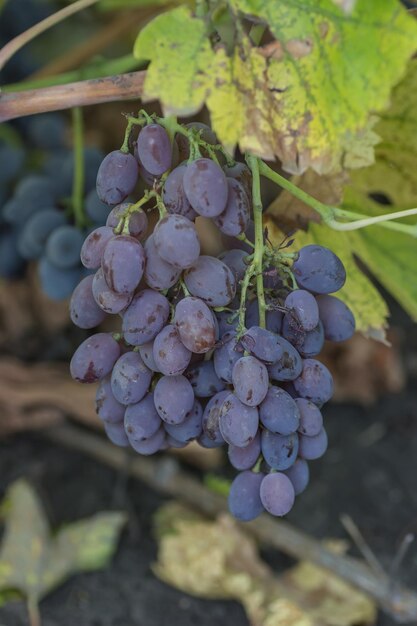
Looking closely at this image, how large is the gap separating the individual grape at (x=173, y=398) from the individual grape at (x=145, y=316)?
37 millimetres

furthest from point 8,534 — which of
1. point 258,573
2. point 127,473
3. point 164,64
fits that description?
point 164,64

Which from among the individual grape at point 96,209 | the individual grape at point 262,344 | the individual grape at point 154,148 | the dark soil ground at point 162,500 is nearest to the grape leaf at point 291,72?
the individual grape at point 154,148

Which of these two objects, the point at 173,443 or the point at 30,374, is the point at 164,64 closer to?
the point at 173,443

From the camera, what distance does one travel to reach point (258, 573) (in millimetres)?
1071

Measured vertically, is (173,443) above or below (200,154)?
below

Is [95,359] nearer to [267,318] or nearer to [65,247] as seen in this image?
[267,318]

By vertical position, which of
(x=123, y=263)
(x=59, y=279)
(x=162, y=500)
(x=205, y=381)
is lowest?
(x=162, y=500)

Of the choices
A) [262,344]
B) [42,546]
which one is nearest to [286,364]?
[262,344]

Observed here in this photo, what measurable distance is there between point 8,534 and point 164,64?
2.52 ft

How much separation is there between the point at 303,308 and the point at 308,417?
0.09 meters

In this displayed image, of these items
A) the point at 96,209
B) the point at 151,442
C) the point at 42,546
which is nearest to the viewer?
the point at 151,442

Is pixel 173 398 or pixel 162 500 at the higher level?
pixel 173 398

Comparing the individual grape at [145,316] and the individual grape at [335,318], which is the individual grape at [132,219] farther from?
the individual grape at [335,318]

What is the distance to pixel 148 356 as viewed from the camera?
606 millimetres
